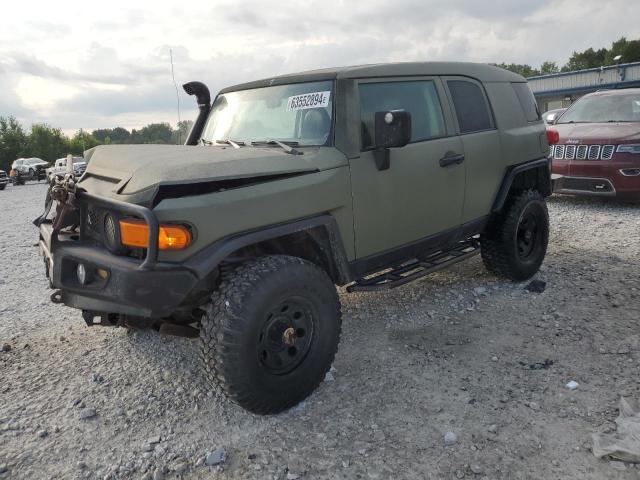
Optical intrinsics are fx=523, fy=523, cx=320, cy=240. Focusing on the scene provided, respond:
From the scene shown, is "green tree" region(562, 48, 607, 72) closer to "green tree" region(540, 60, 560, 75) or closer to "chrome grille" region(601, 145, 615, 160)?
"green tree" region(540, 60, 560, 75)

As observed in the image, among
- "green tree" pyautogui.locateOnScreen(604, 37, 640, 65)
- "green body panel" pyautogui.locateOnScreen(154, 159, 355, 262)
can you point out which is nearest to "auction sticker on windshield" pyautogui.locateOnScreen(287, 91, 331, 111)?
"green body panel" pyautogui.locateOnScreen(154, 159, 355, 262)

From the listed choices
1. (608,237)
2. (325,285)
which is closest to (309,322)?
(325,285)

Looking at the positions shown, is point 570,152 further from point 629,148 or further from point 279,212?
point 279,212

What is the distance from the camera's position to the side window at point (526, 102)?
4855 millimetres

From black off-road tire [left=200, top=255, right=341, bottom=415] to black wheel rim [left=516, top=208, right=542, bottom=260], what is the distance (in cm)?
247

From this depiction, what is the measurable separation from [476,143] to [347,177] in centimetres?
149

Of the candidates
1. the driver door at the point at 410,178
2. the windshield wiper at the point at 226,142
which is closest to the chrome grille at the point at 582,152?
the driver door at the point at 410,178

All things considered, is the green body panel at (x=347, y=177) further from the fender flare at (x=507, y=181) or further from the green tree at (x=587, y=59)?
the green tree at (x=587, y=59)

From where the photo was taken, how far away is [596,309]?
165 inches

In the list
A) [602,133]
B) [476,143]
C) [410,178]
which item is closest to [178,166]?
[410,178]

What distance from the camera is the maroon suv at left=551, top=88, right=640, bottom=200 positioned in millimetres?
7520

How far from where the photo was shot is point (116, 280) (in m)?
2.55

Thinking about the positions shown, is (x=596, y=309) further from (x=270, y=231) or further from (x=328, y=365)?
(x=270, y=231)

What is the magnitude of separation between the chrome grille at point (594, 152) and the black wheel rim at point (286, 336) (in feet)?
21.4
